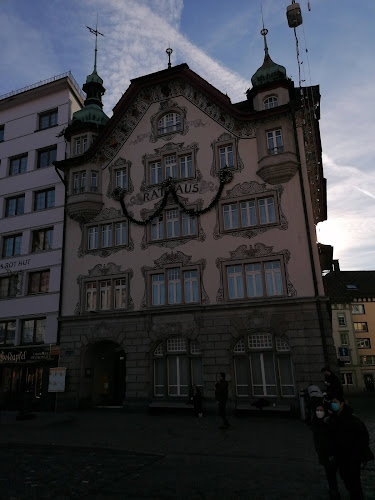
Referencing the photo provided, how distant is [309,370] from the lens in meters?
18.8

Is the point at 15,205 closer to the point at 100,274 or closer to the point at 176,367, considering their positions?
the point at 100,274

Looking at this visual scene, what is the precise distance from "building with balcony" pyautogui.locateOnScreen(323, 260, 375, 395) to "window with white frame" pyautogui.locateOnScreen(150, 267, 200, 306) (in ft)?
138

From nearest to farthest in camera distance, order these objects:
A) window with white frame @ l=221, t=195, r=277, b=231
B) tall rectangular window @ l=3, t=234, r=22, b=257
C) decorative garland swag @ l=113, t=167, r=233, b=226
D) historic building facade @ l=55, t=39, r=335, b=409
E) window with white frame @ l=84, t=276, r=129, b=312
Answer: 1. historic building facade @ l=55, t=39, r=335, b=409
2. window with white frame @ l=221, t=195, r=277, b=231
3. decorative garland swag @ l=113, t=167, r=233, b=226
4. window with white frame @ l=84, t=276, r=129, b=312
5. tall rectangular window @ l=3, t=234, r=22, b=257

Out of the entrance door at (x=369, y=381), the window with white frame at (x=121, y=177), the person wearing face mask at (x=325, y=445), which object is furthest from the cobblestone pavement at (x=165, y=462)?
the entrance door at (x=369, y=381)

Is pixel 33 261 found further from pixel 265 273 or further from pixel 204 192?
pixel 265 273

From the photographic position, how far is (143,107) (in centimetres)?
2670

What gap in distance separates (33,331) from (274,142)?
2012 centimetres

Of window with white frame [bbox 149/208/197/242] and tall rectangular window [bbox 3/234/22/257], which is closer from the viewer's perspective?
window with white frame [bbox 149/208/197/242]

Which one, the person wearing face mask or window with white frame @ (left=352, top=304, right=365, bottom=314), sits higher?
window with white frame @ (left=352, top=304, right=365, bottom=314)

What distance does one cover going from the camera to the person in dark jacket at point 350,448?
20.0 feet

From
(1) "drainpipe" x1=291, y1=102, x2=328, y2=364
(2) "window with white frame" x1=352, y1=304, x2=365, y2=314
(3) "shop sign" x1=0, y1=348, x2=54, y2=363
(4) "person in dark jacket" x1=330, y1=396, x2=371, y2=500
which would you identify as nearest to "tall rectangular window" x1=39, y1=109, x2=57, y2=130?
(3) "shop sign" x1=0, y1=348, x2=54, y2=363

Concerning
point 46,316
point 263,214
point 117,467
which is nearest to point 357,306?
point 263,214

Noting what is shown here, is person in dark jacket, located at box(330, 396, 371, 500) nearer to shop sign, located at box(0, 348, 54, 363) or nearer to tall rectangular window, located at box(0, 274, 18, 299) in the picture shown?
shop sign, located at box(0, 348, 54, 363)

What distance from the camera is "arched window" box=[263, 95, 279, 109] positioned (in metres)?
23.5
